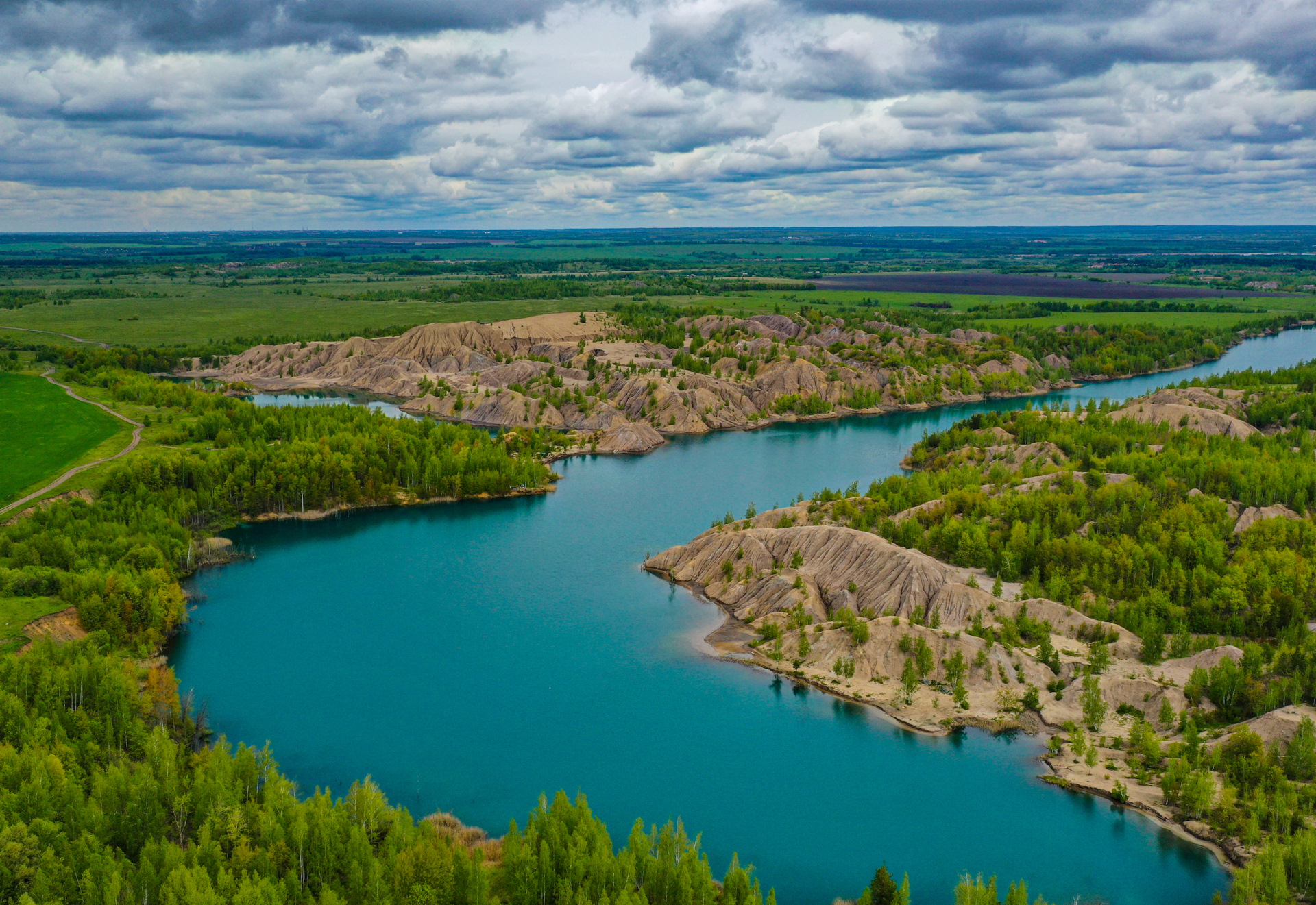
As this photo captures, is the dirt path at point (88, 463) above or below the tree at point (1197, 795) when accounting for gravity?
above

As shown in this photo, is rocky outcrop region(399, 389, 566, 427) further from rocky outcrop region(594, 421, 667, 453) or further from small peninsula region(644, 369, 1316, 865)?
small peninsula region(644, 369, 1316, 865)

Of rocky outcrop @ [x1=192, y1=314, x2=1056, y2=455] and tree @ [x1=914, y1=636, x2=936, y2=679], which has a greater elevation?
rocky outcrop @ [x1=192, y1=314, x2=1056, y2=455]

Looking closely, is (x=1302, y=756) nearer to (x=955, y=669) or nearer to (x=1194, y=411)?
(x=955, y=669)

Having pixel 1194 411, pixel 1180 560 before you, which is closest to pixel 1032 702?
pixel 1180 560

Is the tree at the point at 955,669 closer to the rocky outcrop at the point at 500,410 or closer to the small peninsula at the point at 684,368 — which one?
the small peninsula at the point at 684,368

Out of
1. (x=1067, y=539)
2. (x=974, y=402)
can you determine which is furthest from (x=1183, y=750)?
(x=974, y=402)

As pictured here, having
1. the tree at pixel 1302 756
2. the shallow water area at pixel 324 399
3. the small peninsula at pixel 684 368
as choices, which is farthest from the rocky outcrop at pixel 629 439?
the tree at pixel 1302 756

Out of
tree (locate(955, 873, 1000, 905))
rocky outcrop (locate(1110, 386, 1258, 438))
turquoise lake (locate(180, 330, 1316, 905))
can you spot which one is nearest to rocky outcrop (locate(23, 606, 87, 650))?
turquoise lake (locate(180, 330, 1316, 905))
